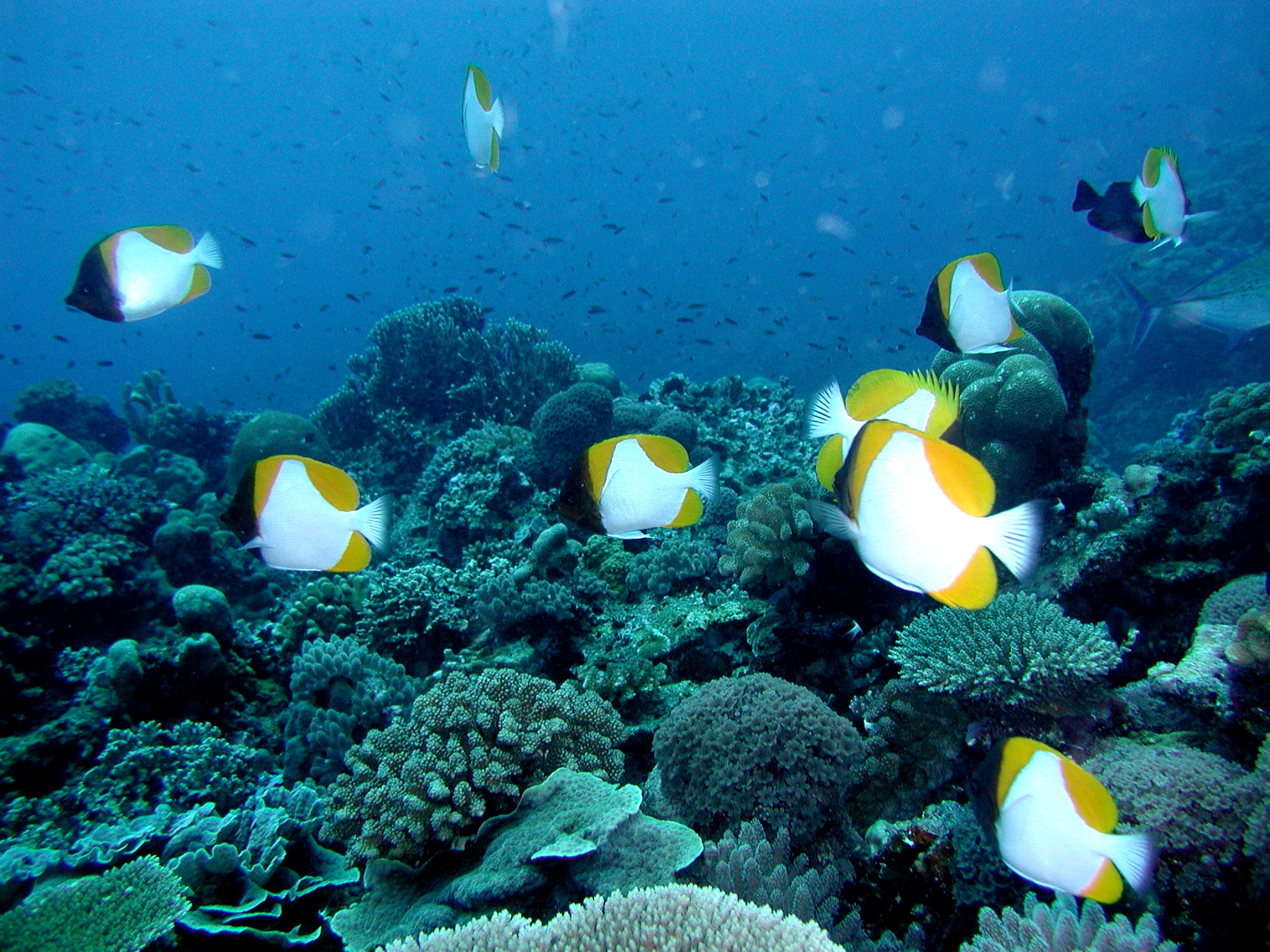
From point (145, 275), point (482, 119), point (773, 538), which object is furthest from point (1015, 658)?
point (145, 275)

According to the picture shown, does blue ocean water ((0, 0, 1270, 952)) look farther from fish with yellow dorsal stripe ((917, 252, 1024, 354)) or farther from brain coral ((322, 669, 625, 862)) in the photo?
fish with yellow dorsal stripe ((917, 252, 1024, 354))

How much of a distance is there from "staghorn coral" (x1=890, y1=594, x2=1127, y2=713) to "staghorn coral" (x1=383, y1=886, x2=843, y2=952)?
6.19 ft

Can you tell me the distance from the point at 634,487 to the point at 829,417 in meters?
0.77

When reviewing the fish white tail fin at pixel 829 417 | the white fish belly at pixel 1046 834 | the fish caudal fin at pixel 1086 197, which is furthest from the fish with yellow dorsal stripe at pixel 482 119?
the white fish belly at pixel 1046 834

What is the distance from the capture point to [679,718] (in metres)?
3.41

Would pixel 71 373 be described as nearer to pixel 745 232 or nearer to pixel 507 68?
pixel 507 68

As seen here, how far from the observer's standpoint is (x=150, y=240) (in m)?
2.76

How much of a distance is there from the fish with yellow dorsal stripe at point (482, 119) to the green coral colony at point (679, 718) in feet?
8.31

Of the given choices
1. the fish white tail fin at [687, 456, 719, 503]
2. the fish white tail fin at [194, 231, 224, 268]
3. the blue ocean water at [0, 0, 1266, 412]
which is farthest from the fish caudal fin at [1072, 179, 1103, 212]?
the blue ocean water at [0, 0, 1266, 412]

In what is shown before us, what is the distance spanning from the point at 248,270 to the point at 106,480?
12851cm

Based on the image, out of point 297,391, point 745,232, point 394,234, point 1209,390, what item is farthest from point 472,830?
point 394,234

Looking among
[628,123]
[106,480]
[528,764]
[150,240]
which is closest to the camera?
[150,240]

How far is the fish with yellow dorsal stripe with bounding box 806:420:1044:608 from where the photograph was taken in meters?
1.29

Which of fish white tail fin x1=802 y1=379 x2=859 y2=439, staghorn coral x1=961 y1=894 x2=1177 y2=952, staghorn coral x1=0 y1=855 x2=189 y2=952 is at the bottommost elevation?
staghorn coral x1=0 y1=855 x2=189 y2=952
